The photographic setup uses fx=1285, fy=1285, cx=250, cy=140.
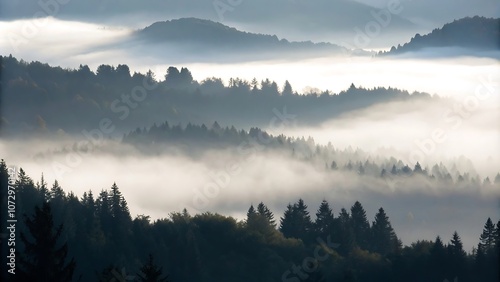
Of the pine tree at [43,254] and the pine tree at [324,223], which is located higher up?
the pine tree at [324,223]

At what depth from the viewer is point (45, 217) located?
2302 inches

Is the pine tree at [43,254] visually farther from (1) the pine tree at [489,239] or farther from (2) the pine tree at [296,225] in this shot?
(2) the pine tree at [296,225]

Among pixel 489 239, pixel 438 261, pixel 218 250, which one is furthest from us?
pixel 218 250

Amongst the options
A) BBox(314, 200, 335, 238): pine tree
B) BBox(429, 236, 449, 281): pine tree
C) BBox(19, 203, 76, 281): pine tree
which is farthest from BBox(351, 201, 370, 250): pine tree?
BBox(19, 203, 76, 281): pine tree

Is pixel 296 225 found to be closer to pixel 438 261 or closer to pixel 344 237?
pixel 344 237

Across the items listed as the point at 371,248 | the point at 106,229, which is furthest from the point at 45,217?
the point at 371,248

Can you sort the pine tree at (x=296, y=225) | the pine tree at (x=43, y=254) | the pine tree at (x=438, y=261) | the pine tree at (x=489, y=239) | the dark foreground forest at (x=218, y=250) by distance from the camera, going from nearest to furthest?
1. the pine tree at (x=43, y=254)
2. the dark foreground forest at (x=218, y=250)
3. the pine tree at (x=438, y=261)
4. the pine tree at (x=489, y=239)
5. the pine tree at (x=296, y=225)

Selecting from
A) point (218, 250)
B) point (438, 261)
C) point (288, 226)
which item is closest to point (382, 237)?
point (288, 226)

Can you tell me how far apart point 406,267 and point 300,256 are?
12178 mm

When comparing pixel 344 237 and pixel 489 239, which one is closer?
pixel 489 239

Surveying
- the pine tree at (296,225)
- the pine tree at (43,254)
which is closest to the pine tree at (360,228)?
the pine tree at (296,225)

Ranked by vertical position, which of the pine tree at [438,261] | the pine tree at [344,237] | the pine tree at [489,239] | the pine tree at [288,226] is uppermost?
the pine tree at [288,226]

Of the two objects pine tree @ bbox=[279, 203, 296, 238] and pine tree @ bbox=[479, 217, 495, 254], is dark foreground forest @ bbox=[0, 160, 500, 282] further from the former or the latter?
pine tree @ bbox=[279, 203, 296, 238]

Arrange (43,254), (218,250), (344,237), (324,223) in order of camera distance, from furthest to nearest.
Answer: (324,223) → (344,237) → (218,250) → (43,254)
